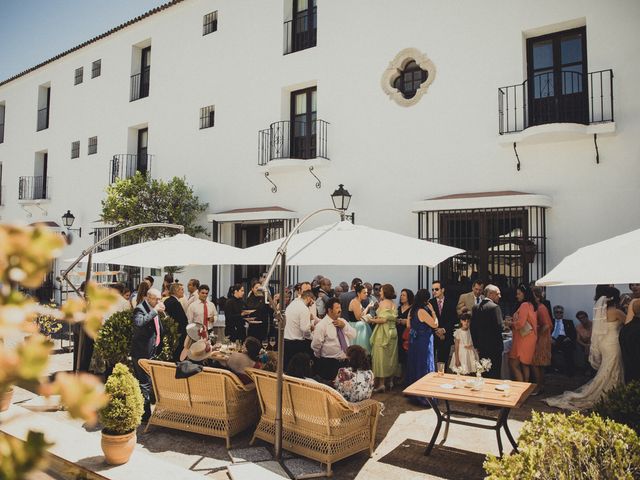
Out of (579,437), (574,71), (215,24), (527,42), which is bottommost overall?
(579,437)

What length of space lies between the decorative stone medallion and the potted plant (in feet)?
30.7

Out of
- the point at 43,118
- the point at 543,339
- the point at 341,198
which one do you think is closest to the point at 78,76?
the point at 43,118

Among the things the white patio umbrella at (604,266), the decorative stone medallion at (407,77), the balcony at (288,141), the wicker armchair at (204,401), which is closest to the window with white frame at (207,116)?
the balcony at (288,141)

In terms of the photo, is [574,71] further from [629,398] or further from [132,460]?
[132,460]

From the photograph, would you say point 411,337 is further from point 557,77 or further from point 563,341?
point 557,77

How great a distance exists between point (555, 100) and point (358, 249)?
22.6ft

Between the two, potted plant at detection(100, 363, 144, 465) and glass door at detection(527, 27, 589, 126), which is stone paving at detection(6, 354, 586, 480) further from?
glass door at detection(527, 27, 589, 126)

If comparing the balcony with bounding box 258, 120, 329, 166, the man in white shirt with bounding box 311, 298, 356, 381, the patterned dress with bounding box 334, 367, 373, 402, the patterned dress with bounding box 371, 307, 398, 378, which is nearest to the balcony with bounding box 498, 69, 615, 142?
the patterned dress with bounding box 371, 307, 398, 378

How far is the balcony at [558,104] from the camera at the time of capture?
960cm

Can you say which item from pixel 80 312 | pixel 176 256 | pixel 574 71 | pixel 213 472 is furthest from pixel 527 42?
pixel 80 312

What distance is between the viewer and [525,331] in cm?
787

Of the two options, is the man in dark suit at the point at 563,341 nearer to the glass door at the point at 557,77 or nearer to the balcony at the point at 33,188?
the glass door at the point at 557,77

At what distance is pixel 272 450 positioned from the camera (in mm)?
5691

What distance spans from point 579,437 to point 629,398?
3.48 feet
